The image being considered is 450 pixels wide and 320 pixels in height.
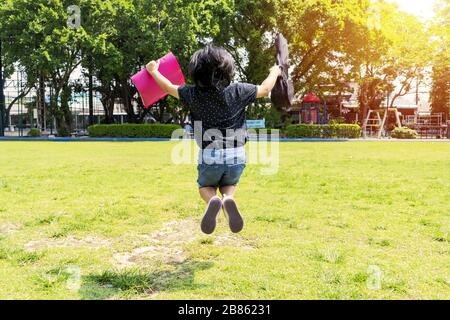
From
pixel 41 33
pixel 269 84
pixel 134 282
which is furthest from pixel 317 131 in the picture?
pixel 134 282

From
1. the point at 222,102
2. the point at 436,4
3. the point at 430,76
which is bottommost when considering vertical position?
the point at 222,102

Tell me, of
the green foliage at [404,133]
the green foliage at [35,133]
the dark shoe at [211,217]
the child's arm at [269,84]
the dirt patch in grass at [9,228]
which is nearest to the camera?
the dark shoe at [211,217]

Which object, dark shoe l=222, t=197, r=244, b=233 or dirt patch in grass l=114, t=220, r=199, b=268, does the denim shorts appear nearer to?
dark shoe l=222, t=197, r=244, b=233

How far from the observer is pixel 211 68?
3.25 m

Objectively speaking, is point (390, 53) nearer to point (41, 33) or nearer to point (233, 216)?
point (41, 33)

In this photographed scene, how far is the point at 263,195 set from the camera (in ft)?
22.5

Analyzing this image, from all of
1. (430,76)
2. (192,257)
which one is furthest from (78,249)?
(430,76)

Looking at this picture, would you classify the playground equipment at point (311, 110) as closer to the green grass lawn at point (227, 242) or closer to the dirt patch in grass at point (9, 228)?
the green grass lawn at point (227, 242)

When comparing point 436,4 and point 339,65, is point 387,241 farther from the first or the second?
point 436,4

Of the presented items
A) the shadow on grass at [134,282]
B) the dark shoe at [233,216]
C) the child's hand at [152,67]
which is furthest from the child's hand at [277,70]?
the shadow on grass at [134,282]

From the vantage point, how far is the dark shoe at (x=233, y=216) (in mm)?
3137

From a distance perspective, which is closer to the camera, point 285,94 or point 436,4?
point 285,94

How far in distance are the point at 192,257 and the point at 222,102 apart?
4.69 feet

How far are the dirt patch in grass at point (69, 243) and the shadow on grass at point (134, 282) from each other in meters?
0.91
